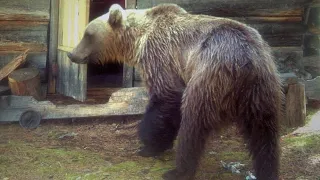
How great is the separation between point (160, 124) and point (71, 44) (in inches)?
115

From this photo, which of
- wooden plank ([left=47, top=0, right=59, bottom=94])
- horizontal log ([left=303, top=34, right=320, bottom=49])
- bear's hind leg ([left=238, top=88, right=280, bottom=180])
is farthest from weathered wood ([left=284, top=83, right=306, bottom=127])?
wooden plank ([left=47, top=0, right=59, bottom=94])

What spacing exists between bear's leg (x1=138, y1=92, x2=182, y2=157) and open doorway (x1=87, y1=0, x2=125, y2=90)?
11.4ft

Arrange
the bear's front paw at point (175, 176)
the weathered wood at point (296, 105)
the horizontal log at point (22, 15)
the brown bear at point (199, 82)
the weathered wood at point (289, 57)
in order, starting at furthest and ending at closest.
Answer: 1. the weathered wood at point (289, 57)
2. the horizontal log at point (22, 15)
3. the weathered wood at point (296, 105)
4. the bear's front paw at point (175, 176)
5. the brown bear at point (199, 82)

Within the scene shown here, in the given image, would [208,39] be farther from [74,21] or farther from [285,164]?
[74,21]

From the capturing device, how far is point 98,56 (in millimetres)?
6531

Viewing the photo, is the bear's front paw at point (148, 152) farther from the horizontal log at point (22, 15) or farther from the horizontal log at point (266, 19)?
the horizontal log at point (22, 15)

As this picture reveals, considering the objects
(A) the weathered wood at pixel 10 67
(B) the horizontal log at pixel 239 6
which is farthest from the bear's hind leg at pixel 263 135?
(A) the weathered wood at pixel 10 67

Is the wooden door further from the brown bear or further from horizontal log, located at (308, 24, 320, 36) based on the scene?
horizontal log, located at (308, 24, 320, 36)

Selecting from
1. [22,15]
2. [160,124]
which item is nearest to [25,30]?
[22,15]

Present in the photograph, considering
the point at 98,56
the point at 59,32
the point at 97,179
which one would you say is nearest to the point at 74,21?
the point at 59,32

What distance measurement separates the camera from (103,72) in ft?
36.2

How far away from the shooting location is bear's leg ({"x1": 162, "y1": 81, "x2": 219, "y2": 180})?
16.3 ft

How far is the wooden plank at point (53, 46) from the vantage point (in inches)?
337

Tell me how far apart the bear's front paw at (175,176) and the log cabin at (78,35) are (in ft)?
10.2
